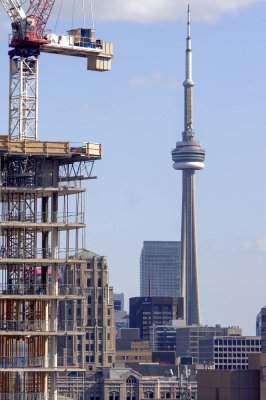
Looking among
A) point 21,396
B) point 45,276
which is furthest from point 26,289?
point 21,396

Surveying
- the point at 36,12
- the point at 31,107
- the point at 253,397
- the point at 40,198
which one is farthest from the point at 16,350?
the point at 253,397

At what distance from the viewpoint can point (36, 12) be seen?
151750 millimetres

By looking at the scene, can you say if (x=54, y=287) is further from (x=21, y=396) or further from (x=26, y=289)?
(x=21, y=396)

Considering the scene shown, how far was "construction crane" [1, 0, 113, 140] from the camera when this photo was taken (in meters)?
142

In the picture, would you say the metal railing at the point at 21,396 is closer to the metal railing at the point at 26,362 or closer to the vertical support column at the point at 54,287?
the vertical support column at the point at 54,287

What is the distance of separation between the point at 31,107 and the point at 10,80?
3.38 metres

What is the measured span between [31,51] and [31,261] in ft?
68.7

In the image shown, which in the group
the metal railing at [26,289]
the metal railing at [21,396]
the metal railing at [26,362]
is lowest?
the metal railing at [21,396]

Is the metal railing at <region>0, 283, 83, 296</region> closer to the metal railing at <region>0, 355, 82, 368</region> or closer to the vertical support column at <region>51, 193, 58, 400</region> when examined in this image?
the vertical support column at <region>51, 193, 58, 400</region>

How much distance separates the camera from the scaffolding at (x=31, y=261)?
5207 inches

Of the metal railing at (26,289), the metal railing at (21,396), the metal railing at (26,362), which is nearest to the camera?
the metal railing at (26,362)

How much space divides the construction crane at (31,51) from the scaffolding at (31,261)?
522cm

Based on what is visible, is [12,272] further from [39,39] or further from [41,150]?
[39,39]

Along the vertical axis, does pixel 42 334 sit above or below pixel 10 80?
below
